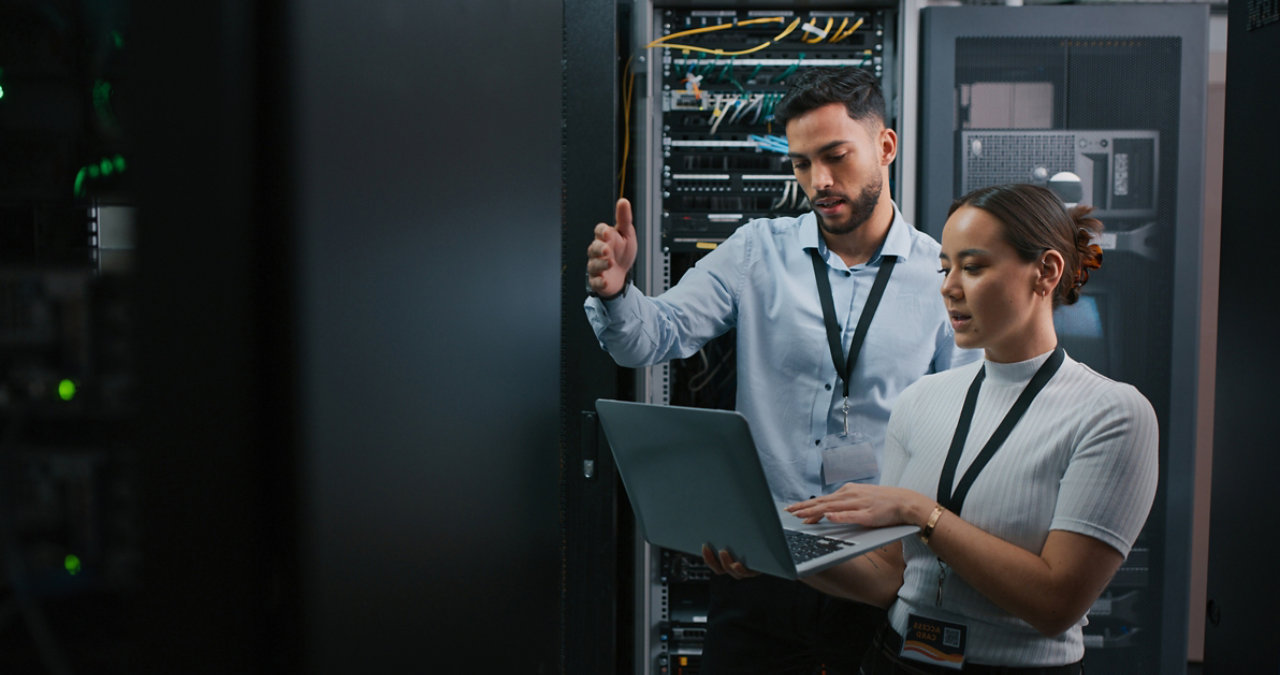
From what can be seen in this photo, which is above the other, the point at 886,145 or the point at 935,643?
the point at 886,145

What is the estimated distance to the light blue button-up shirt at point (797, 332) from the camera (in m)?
1.63

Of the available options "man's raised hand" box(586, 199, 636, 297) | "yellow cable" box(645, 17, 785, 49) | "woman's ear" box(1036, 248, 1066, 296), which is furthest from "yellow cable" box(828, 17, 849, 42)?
"woman's ear" box(1036, 248, 1066, 296)

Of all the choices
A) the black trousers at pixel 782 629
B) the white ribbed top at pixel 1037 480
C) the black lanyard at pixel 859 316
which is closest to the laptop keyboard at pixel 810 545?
the white ribbed top at pixel 1037 480

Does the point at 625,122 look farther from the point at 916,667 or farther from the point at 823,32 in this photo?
the point at 916,667

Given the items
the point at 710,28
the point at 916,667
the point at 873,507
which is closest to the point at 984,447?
the point at 873,507

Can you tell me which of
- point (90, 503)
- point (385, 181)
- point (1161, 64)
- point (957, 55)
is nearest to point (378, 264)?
point (385, 181)

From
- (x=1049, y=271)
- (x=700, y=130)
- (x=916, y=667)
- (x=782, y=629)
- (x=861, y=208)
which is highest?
Result: (x=700, y=130)

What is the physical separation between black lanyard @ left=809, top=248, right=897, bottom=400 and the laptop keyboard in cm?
64

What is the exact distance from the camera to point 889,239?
1.67m

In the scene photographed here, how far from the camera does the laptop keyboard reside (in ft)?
3.15

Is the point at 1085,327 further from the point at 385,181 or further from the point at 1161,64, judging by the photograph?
the point at 385,181

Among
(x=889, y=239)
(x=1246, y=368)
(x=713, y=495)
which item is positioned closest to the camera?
(x=713, y=495)

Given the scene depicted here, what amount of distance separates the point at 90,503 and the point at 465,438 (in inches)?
18.0

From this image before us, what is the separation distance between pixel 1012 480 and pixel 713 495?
1.22 ft
